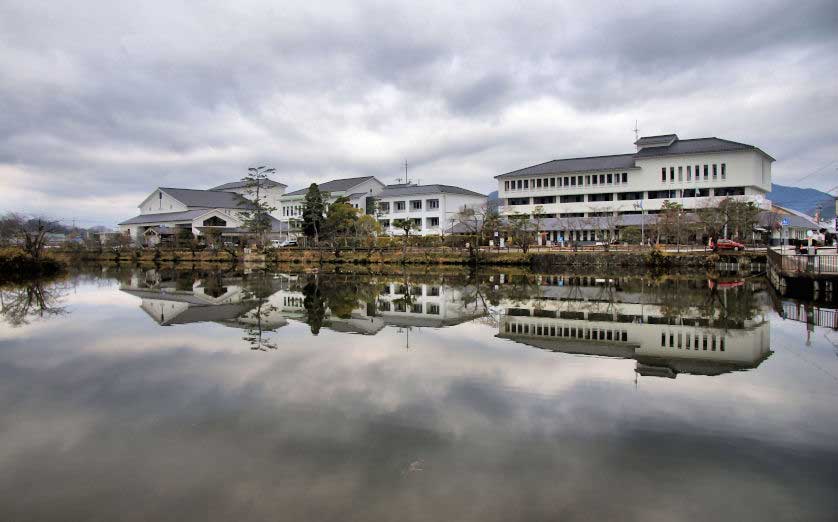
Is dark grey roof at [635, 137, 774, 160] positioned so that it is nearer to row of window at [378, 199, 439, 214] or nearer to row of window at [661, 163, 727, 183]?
row of window at [661, 163, 727, 183]

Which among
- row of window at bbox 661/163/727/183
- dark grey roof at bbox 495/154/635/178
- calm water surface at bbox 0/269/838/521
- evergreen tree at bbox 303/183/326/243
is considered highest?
dark grey roof at bbox 495/154/635/178

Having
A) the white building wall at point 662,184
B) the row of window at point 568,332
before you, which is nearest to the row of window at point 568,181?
the white building wall at point 662,184

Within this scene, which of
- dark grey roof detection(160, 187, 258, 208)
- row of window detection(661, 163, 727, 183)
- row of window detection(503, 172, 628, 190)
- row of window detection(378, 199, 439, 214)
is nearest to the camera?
row of window detection(661, 163, 727, 183)

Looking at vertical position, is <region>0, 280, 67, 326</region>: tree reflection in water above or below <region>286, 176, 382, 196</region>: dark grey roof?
below

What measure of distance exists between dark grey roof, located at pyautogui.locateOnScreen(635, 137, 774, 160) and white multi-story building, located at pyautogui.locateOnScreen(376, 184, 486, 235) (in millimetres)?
14750

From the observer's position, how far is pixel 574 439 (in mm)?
5035

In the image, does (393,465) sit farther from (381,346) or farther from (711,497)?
(381,346)

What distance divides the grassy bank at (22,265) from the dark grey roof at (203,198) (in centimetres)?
2180

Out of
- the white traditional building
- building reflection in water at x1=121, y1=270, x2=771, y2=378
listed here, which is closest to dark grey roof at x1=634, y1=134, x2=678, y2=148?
building reflection in water at x1=121, y1=270, x2=771, y2=378

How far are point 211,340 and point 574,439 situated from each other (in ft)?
25.1

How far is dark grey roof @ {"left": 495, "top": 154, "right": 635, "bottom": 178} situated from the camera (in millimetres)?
41375

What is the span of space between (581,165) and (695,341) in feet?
117

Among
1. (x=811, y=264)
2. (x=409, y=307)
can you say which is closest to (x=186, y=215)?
(x=409, y=307)

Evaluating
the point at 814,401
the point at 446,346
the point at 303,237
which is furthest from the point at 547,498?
the point at 303,237
